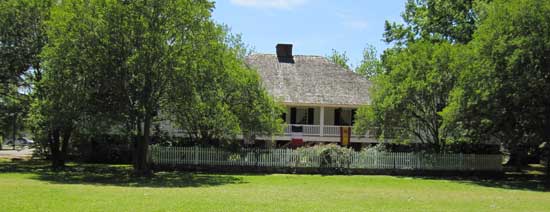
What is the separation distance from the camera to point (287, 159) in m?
29.5

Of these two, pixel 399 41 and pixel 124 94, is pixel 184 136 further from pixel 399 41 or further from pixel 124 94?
pixel 399 41

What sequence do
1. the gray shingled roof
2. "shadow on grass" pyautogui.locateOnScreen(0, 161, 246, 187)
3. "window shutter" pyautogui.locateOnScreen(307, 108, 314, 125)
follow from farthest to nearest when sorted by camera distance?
"window shutter" pyautogui.locateOnScreen(307, 108, 314, 125) → the gray shingled roof → "shadow on grass" pyautogui.locateOnScreen(0, 161, 246, 187)

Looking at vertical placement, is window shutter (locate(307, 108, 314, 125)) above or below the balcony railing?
A: above

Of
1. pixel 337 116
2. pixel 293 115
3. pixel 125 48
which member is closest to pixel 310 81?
pixel 293 115

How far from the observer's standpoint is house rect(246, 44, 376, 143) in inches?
1522

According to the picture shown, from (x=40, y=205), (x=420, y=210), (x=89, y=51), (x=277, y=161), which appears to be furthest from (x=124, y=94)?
(x=420, y=210)

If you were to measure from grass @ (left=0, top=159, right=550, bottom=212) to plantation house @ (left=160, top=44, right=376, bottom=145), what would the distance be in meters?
13.7

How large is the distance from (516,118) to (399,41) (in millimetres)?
18712

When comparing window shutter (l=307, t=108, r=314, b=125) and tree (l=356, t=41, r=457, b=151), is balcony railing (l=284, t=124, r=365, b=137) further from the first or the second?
tree (l=356, t=41, r=457, b=151)

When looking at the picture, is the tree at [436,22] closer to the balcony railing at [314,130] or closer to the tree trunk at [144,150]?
the balcony railing at [314,130]

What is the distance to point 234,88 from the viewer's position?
2916 centimetres

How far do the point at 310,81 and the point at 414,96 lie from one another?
12168 mm

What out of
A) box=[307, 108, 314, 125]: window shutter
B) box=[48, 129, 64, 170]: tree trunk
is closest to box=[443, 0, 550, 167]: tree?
box=[307, 108, 314, 125]: window shutter

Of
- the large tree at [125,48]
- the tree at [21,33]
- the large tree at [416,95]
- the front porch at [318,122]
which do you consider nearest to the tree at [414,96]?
the large tree at [416,95]
